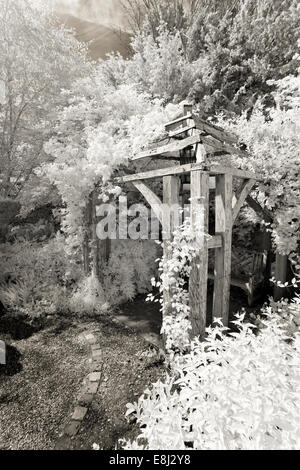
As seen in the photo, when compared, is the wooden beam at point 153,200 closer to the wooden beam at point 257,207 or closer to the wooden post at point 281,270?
the wooden beam at point 257,207

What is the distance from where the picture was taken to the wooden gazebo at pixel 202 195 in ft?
12.3

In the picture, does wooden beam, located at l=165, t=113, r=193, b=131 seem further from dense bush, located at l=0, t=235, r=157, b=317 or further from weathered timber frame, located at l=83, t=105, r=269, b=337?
dense bush, located at l=0, t=235, r=157, b=317

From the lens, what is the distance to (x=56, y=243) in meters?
7.53

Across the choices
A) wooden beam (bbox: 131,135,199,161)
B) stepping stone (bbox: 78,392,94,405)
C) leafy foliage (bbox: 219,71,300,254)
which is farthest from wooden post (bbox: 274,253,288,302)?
stepping stone (bbox: 78,392,94,405)

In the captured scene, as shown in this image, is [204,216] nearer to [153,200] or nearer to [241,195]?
[153,200]

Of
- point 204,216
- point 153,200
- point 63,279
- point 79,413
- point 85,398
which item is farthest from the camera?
point 63,279

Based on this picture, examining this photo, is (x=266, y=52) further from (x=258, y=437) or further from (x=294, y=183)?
(x=258, y=437)

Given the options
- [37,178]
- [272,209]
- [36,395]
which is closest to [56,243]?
[37,178]

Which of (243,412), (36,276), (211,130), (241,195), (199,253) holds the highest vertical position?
(211,130)

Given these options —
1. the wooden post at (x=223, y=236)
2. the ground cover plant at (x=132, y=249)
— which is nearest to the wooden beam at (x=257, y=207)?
the ground cover plant at (x=132, y=249)

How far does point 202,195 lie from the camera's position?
147 inches

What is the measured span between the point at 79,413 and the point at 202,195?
136 inches

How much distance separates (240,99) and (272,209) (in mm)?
6065

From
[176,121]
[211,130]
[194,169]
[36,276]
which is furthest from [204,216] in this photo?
[36,276]
